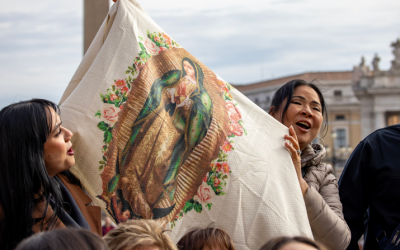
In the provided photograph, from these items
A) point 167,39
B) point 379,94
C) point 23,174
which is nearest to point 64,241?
point 23,174

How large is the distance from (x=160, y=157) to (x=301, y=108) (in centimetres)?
66

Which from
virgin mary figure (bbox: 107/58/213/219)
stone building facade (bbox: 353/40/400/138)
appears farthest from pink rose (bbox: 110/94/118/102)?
stone building facade (bbox: 353/40/400/138)

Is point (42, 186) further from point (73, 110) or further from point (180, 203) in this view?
point (180, 203)

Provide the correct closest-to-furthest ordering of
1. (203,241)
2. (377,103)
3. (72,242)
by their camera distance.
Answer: (72,242), (203,241), (377,103)

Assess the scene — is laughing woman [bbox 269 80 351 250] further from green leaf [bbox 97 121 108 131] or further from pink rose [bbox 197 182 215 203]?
green leaf [bbox 97 121 108 131]

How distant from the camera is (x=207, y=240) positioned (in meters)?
1.57

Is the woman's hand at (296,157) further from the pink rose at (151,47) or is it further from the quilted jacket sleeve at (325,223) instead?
the pink rose at (151,47)

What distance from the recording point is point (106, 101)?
68.1 inches

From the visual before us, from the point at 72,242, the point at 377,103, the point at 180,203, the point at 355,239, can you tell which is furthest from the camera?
the point at 377,103

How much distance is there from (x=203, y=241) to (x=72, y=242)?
68 centimetres

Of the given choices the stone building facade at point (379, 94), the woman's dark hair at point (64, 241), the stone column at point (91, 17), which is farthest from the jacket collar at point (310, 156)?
the stone building facade at point (379, 94)

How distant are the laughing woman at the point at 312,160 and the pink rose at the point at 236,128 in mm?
177

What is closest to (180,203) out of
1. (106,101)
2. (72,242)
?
(106,101)

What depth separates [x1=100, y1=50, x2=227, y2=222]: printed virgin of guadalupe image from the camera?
167cm
